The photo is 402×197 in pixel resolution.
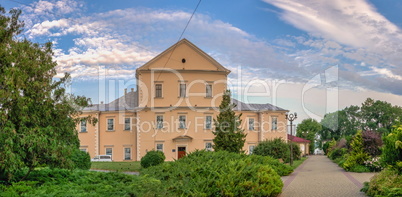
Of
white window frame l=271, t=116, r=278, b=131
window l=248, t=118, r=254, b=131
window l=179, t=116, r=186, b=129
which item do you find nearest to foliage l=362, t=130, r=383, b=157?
window l=248, t=118, r=254, b=131

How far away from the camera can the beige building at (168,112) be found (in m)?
41.2

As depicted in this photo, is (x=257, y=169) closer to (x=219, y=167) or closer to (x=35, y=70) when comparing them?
(x=219, y=167)

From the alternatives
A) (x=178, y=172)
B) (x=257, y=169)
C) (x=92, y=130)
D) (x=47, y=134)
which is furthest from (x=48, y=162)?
(x=92, y=130)

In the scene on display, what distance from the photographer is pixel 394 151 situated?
39.9 feet

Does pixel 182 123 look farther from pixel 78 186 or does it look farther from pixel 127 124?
pixel 78 186

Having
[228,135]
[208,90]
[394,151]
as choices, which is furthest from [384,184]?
[208,90]

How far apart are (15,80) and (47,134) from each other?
1848mm

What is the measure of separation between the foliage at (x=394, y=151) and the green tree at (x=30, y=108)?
10193mm

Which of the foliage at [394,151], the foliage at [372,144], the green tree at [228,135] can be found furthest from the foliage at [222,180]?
the foliage at [372,144]

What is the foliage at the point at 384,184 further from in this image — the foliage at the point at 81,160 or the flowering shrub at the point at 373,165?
the foliage at the point at 81,160

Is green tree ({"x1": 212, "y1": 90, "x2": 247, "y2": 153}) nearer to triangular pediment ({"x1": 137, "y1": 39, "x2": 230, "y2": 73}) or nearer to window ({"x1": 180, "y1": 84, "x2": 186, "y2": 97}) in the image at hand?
window ({"x1": 180, "y1": 84, "x2": 186, "y2": 97})

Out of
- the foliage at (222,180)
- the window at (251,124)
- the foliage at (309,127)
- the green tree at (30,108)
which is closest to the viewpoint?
the green tree at (30,108)

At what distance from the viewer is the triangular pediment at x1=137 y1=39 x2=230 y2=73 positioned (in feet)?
135

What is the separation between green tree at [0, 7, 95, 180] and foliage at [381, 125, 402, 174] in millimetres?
10193
